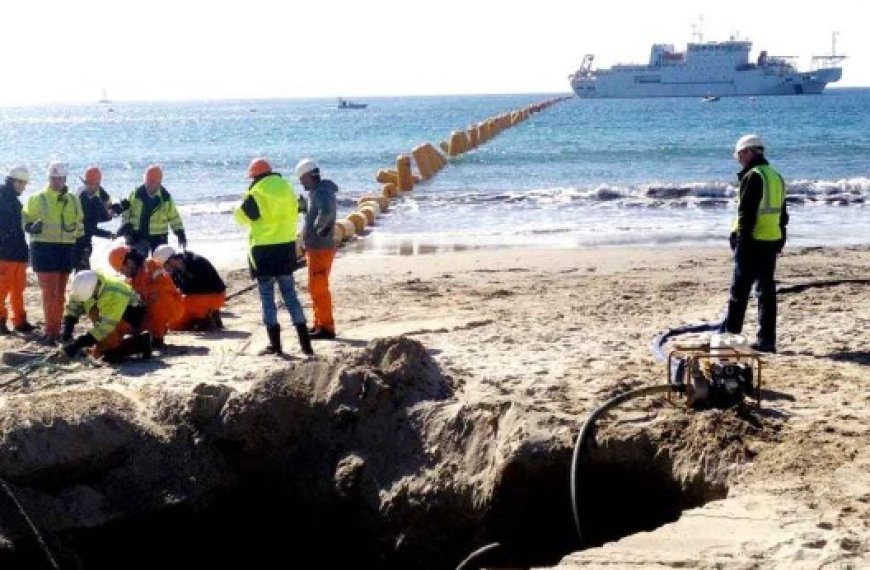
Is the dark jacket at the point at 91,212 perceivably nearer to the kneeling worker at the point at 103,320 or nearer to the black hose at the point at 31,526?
the kneeling worker at the point at 103,320

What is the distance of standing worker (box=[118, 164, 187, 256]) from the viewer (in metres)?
12.4

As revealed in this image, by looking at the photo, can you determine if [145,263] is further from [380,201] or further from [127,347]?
[380,201]

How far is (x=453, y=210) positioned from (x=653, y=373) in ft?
49.9

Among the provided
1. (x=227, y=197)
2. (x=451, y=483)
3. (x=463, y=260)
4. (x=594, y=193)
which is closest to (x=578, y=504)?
(x=451, y=483)

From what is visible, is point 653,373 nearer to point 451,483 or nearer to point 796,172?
point 451,483

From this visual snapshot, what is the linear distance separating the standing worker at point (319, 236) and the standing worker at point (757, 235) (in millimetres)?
3343

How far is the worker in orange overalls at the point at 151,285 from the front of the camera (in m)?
10.3

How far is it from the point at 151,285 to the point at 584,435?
486 centimetres

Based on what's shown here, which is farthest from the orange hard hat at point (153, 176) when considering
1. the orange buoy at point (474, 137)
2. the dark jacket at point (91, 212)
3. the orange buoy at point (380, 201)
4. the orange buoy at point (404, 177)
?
the orange buoy at point (474, 137)

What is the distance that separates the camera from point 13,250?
11422 millimetres

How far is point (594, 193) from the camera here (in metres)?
26.4

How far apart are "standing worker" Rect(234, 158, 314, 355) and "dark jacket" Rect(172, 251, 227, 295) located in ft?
5.18

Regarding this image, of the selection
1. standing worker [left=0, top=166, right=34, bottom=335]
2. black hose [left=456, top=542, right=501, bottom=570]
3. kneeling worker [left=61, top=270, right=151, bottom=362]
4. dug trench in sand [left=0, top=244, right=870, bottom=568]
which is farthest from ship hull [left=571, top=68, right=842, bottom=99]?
black hose [left=456, top=542, right=501, bottom=570]

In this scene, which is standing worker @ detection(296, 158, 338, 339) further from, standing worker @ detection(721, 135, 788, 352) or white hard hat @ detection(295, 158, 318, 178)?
standing worker @ detection(721, 135, 788, 352)
